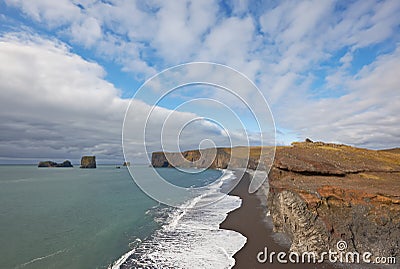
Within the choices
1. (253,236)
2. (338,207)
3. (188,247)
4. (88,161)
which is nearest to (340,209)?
(338,207)

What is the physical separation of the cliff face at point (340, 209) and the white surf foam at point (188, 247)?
11.6 ft

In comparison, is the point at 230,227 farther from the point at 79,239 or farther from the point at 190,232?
the point at 79,239

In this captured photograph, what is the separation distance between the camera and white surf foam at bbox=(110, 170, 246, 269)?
11225mm

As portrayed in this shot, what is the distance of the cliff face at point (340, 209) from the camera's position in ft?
32.4

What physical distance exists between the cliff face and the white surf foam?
3.54m

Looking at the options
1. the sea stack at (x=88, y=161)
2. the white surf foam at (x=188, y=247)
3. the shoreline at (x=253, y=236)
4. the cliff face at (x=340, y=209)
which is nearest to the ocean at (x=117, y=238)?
the white surf foam at (x=188, y=247)

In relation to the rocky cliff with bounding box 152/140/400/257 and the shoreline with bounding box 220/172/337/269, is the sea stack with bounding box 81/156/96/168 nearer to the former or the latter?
the shoreline with bounding box 220/172/337/269

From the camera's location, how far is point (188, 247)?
520 inches

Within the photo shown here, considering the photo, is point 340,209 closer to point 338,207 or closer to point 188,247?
point 338,207

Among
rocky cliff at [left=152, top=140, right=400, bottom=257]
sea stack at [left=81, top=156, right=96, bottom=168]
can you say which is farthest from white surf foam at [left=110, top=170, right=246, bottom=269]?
sea stack at [left=81, top=156, right=96, bottom=168]

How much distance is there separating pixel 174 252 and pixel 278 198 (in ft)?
22.1

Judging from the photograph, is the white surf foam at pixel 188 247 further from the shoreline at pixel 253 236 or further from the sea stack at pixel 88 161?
the sea stack at pixel 88 161

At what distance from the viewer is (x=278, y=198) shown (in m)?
13.5

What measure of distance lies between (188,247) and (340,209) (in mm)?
8288
